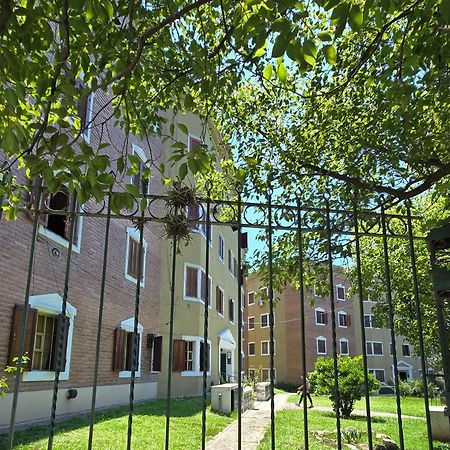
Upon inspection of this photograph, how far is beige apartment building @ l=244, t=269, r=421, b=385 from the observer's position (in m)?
44.9

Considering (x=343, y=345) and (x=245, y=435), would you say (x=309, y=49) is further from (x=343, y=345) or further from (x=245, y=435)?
(x=343, y=345)

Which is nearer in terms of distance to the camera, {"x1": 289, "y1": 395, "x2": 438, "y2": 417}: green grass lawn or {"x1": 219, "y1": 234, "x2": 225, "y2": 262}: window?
{"x1": 289, "y1": 395, "x2": 438, "y2": 417}: green grass lawn

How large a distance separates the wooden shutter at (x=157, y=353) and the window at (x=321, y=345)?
2905 centimetres

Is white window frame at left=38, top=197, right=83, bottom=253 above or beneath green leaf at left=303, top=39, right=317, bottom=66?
above

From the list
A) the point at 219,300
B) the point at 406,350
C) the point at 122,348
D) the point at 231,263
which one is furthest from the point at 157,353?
the point at 406,350

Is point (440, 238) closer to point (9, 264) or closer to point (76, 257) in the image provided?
point (9, 264)

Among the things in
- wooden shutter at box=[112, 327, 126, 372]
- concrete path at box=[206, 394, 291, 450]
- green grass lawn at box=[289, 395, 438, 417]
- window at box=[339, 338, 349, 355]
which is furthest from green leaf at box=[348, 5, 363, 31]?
window at box=[339, 338, 349, 355]

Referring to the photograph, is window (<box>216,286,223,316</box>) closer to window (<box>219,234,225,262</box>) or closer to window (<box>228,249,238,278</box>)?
window (<box>219,234,225,262</box>)

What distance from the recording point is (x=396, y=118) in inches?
218

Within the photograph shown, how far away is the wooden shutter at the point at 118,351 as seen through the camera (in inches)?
607

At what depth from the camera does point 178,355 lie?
2105 centimetres

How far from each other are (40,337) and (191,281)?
11.6 metres

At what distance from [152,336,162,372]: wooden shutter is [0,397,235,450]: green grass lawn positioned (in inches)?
212

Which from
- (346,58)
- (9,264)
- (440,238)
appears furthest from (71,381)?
(440,238)
